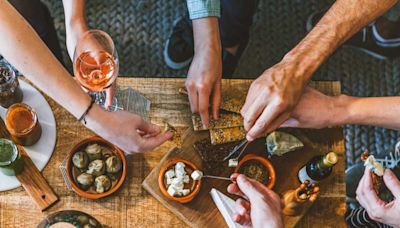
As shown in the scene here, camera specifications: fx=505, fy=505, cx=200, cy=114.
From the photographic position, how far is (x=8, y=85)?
1.36 meters

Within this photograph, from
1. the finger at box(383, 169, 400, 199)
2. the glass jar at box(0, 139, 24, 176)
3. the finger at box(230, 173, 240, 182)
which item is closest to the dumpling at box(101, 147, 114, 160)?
the glass jar at box(0, 139, 24, 176)

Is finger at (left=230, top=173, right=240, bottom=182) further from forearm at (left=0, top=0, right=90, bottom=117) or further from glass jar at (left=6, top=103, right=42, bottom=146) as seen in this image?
glass jar at (left=6, top=103, right=42, bottom=146)

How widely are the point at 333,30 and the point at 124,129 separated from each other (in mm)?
680

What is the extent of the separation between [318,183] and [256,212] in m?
0.24

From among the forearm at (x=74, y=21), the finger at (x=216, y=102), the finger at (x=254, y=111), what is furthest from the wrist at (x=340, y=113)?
the forearm at (x=74, y=21)

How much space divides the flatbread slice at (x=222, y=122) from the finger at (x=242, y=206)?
22cm

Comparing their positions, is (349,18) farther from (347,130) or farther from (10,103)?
(10,103)

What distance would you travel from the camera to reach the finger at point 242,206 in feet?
4.47

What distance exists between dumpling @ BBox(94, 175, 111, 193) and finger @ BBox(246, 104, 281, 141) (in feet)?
1.36

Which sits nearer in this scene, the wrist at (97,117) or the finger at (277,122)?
the wrist at (97,117)

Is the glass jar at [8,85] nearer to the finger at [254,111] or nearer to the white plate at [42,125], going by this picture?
the white plate at [42,125]

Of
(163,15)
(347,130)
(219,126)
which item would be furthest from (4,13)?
(347,130)

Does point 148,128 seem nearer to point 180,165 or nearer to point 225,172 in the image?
point 180,165

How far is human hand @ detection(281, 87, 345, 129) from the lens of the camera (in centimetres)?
145
